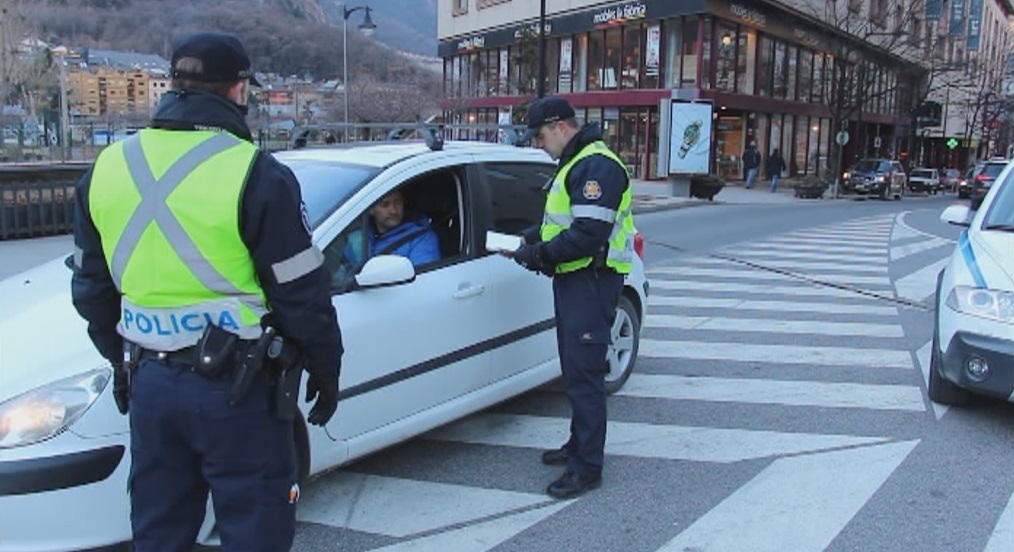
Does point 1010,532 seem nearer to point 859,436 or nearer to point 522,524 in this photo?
point 859,436

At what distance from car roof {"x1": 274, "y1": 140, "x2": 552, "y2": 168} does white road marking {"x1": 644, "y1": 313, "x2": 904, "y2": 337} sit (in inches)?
135

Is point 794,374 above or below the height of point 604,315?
below

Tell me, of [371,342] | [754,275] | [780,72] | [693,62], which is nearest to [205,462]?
[371,342]

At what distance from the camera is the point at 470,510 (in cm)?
418

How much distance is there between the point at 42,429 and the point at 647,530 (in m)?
2.54

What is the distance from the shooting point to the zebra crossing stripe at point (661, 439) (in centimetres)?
497

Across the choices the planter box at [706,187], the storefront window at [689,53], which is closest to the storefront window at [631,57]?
the storefront window at [689,53]

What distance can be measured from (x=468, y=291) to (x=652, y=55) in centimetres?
3416

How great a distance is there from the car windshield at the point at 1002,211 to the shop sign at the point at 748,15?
31988 millimetres

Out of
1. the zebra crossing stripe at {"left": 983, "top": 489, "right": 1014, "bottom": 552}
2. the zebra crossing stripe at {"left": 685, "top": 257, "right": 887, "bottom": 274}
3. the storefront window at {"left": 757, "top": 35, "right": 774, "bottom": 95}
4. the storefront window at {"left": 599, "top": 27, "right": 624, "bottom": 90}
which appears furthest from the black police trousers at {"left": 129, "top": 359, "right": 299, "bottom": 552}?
the storefront window at {"left": 757, "top": 35, "right": 774, "bottom": 95}

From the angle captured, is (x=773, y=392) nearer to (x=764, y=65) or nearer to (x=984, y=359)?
(x=984, y=359)

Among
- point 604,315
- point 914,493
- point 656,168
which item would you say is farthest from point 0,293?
point 656,168

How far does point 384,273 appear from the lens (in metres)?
3.92

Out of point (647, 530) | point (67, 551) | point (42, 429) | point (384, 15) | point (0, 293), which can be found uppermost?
point (384, 15)
